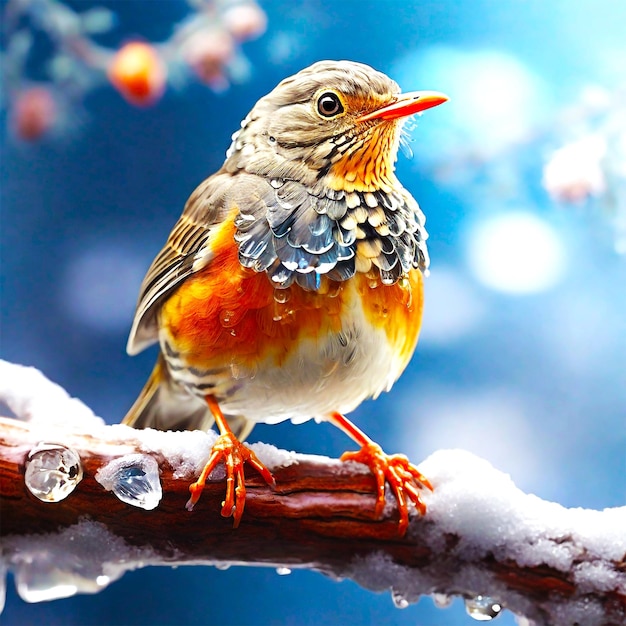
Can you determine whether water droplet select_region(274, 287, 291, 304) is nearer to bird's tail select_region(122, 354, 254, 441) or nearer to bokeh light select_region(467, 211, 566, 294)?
bird's tail select_region(122, 354, 254, 441)

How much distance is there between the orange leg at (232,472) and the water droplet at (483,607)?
288 millimetres

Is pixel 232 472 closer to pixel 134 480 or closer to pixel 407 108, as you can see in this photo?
pixel 134 480

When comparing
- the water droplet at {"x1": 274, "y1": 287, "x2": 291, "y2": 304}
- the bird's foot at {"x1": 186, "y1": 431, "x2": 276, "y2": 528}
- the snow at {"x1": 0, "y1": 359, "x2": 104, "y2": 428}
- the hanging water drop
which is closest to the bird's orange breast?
the water droplet at {"x1": 274, "y1": 287, "x2": 291, "y2": 304}

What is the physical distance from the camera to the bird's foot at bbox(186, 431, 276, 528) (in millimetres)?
800

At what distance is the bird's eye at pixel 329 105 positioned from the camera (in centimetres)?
84

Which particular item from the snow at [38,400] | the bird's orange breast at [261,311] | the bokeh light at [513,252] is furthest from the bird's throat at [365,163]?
the snow at [38,400]

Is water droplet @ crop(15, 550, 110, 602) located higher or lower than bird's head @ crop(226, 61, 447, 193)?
lower

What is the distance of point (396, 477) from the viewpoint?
2.76 ft

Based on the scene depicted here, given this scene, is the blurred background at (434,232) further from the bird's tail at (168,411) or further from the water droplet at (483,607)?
the water droplet at (483,607)

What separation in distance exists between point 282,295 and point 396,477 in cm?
26

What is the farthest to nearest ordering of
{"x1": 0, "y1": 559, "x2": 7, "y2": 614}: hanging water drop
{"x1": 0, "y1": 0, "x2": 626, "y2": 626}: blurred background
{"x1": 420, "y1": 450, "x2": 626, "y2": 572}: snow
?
{"x1": 0, "y1": 0, "x2": 626, "y2": 626}: blurred background, {"x1": 0, "y1": 559, "x2": 7, "y2": 614}: hanging water drop, {"x1": 420, "y1": 450, "x2": 626, "y2": 572}: snow

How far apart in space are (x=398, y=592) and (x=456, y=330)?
1.32ft

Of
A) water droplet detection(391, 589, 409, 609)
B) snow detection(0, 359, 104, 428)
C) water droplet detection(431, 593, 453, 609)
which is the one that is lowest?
water droplet detection(391, 589, 409, 609)

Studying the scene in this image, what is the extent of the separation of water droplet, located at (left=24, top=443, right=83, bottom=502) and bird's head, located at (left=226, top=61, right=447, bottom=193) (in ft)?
1.37
